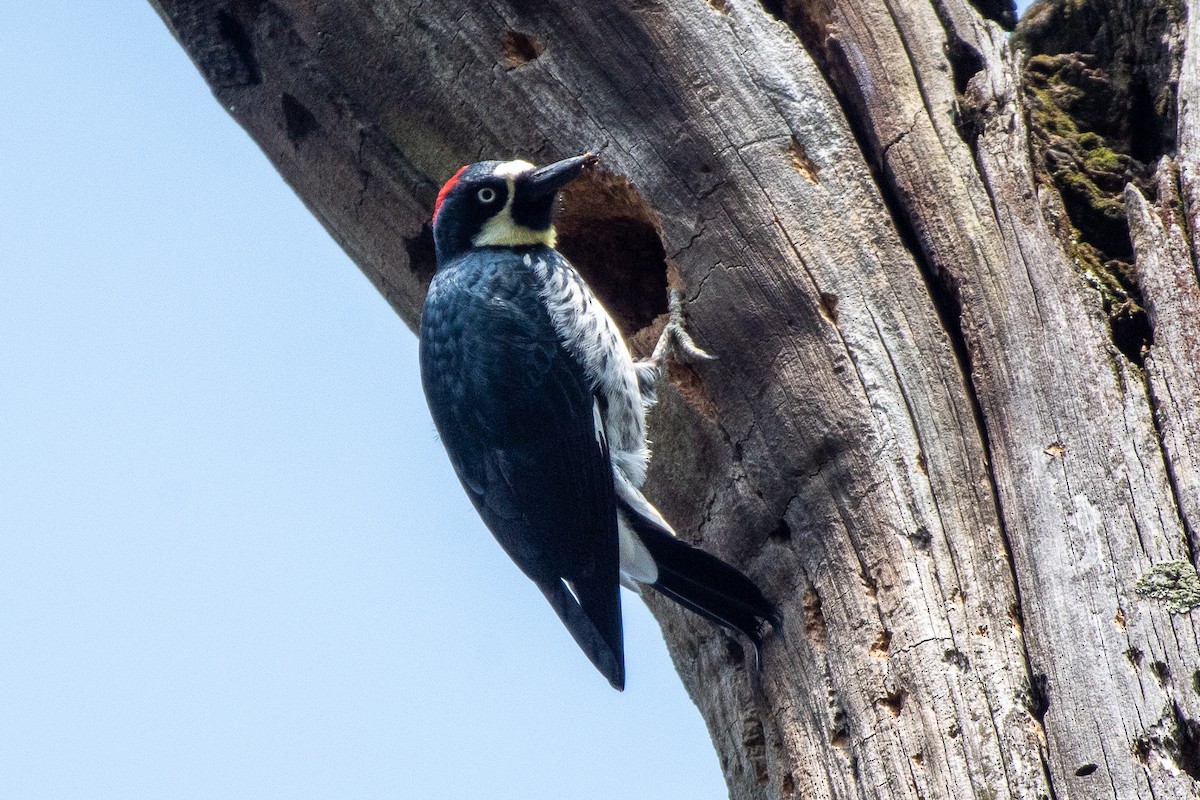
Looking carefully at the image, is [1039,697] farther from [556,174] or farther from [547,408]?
[556,174]

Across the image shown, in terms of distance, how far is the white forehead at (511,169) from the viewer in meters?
3.89

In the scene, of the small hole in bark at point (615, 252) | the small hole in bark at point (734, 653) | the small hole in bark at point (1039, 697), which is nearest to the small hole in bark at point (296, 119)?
the small hole in bark at point (615, 252)

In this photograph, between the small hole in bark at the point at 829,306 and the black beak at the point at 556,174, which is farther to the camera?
the black beak at the point at 556,174

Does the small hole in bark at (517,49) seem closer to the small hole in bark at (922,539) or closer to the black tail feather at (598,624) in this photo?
the black tail feather at (598,624)

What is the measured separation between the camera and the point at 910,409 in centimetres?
325

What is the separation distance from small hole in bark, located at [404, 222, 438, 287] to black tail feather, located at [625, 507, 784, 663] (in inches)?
62.6

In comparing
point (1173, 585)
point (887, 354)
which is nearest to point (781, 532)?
point (887, 354)

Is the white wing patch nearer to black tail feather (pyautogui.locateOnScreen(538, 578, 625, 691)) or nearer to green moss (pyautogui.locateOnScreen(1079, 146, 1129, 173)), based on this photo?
black tail feather (pyautogui.locateOnScreen(538, 578, 625, 691))

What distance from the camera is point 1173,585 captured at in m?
2.72

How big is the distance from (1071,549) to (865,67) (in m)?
1.49

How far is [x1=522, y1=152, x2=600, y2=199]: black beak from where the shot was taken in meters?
3.68

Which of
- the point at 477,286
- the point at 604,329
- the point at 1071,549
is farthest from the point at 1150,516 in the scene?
the point at 477,286

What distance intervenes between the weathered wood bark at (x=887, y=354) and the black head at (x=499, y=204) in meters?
0.12

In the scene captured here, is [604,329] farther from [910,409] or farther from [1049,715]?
[1049,715]
